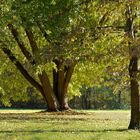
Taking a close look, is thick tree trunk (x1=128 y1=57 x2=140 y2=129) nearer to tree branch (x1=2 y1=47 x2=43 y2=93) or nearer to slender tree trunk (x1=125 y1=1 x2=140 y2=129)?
slender tree trunk (x1=125 y1=1 x2=140 y2=129)

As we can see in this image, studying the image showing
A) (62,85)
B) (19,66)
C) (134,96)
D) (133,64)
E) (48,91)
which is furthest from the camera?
(62,85)

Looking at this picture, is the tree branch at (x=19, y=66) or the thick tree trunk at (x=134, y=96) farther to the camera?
the tree branch at (x=19, y=66)

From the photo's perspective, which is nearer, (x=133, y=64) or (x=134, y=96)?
(x=133, y=64)

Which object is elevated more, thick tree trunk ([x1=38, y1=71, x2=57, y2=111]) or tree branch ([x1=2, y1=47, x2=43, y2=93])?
tree branch ([x1=2, y1=47, x2=43, y2=93])

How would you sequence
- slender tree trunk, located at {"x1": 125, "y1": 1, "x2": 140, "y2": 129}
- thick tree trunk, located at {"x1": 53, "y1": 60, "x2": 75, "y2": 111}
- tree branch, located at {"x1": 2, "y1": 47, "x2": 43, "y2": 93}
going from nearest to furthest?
slender tree trunk, located at {"x1": 125, "y1": 1, "x2": 140, "y2": 129}, tree branch, located at {"x1": 2, "y1": 47, "x2": 43, "y2": 93}, thick tree trunk, located at {"x1": 53, "y1": 60, "x2": 75, "y2": 111}

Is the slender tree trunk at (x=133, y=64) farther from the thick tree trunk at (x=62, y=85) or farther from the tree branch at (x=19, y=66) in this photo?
the thick tree trunk at (x=62, y=85)

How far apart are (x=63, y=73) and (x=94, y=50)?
59.5 ft

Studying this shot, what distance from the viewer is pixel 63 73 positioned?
3769cm

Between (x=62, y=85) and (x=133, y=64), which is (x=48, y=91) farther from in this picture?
(x=133, y=64)

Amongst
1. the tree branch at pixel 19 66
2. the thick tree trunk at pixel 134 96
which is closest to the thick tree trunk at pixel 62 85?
the tree branch at pixel 19 66

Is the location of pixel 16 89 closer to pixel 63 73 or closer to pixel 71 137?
pixel 63 73

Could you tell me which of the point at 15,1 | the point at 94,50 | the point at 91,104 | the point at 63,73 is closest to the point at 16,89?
the point at 63,73

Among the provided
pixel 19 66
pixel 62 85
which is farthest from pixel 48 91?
pixel 19 66

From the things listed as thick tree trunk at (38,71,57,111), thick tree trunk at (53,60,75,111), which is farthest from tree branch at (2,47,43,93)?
thick tree trunk at (53,60,75,111)
